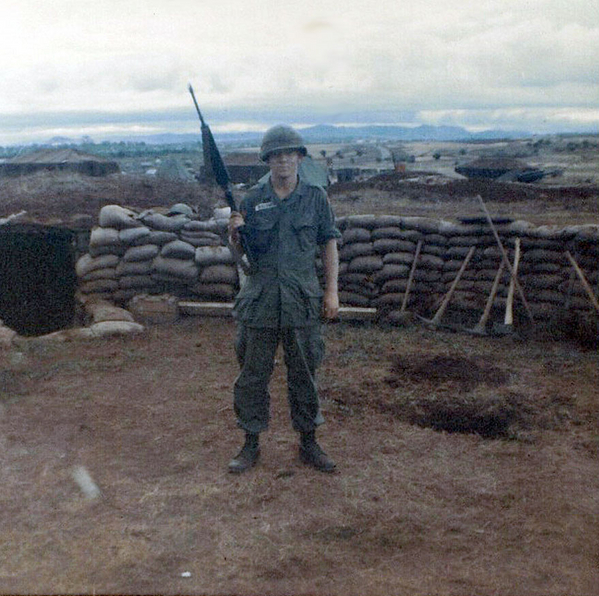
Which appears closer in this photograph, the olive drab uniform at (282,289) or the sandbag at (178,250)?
the olive drab uniform at (282,289)

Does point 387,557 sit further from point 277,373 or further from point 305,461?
point 277,373

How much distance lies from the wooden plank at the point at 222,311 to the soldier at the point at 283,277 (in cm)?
366

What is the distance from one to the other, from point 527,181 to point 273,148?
2713 cm

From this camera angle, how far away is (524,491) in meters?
3.76

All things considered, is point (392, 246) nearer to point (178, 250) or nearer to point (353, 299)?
point (353, 299)

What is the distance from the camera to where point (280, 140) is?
12.0ft

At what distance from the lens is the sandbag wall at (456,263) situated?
23.5ft

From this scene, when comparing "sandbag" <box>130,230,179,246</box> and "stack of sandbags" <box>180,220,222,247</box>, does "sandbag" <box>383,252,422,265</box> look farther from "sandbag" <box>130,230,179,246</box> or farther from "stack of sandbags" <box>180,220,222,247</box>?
"sandbag" <box>130,230,179,246</box>

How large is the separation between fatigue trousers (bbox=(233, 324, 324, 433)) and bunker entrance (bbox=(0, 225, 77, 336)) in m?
4.83

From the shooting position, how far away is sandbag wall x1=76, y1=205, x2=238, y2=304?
25.7 ft

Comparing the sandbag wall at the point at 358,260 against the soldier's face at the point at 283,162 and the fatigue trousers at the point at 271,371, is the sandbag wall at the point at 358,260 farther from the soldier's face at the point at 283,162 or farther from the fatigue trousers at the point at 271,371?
the soldier's face at the point at 283,162

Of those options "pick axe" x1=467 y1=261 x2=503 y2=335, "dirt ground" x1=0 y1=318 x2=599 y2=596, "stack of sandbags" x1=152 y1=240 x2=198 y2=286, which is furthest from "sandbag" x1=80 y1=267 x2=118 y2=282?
"pick axe" x1=467 y1=261 x2=503 y2=335

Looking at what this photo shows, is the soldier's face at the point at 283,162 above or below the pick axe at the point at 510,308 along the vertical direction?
above

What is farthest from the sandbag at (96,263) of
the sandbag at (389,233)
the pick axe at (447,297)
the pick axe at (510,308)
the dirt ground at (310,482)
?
the pick axe at (510,308)
